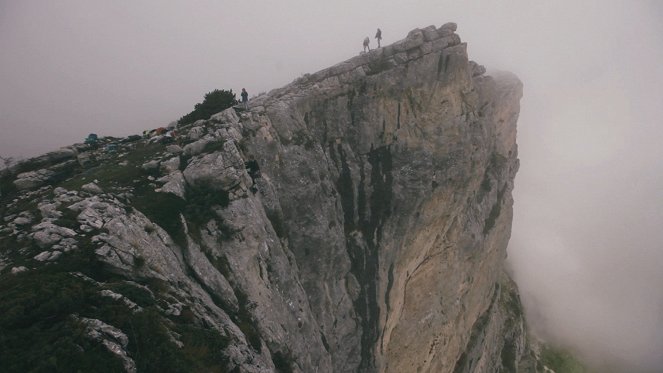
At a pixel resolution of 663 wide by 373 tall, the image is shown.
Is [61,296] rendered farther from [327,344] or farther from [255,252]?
[327,344]

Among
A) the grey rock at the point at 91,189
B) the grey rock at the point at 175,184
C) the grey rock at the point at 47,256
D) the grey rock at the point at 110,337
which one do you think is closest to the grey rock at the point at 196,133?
the grey rock at the point at 175,184

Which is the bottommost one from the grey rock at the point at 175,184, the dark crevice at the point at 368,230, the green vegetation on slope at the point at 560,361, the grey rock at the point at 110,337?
the green vegetation on slope at the point at 560,361

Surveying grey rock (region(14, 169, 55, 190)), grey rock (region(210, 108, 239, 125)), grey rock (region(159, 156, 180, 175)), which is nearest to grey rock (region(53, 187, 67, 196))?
grey rock (region(14, 169, 55, 190))

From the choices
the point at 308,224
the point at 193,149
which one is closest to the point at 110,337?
the point at 193,149

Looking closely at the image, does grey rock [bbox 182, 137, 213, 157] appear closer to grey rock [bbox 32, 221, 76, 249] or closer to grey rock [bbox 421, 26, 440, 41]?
grey rock [bbox 32, 221, 76, 249]

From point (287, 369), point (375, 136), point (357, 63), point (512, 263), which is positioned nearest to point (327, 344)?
point (287, 369)

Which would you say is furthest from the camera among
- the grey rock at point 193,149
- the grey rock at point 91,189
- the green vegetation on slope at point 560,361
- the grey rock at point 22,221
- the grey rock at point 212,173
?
the green vegetation on slope at point 560,361

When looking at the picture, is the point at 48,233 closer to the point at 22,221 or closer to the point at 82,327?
the point at 22,221

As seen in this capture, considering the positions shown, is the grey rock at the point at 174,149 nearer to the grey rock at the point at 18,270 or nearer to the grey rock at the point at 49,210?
the grey rock at the point at 49,210
